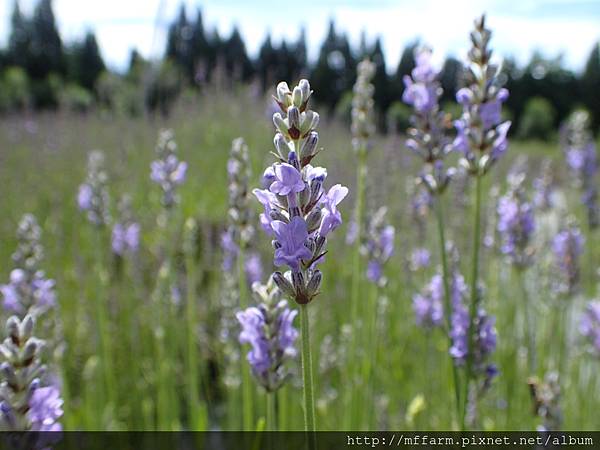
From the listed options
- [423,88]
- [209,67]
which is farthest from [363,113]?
[209,67]

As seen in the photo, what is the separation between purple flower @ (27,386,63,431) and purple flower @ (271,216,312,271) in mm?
538

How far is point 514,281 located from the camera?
4.42 m

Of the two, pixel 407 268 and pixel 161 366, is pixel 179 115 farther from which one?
pixel 161 366

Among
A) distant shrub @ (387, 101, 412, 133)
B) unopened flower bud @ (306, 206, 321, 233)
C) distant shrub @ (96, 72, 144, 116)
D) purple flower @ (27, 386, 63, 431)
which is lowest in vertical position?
purple flower @ (27, 386, 63, 431)

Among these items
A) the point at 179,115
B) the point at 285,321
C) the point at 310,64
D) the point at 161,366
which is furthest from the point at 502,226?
the point at 310,64

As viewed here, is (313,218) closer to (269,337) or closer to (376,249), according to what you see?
(269,337)

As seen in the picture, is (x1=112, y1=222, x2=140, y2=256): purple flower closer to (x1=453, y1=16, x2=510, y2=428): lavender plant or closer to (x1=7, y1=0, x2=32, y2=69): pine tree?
(x1=453, y1=16, x2=510, y2=428): lavender plant

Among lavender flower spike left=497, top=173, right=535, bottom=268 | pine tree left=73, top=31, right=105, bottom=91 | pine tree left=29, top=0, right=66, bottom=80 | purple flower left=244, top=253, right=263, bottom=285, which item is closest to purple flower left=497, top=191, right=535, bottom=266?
lavender flower spike left=497, top=173, right=535, bottom=268

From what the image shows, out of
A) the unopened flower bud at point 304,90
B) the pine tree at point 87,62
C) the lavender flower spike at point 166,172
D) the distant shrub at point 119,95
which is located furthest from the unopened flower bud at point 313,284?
the pine tree at point 87,62

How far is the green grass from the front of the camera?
2875 millimetres

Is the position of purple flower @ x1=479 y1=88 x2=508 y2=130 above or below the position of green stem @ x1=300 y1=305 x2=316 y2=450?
above

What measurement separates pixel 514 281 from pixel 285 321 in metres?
3.39

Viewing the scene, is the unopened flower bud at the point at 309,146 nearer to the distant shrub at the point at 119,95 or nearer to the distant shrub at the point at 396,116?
the distant shrub at the point at 396,116

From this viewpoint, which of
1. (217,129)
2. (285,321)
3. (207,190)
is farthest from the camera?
(217,129)
